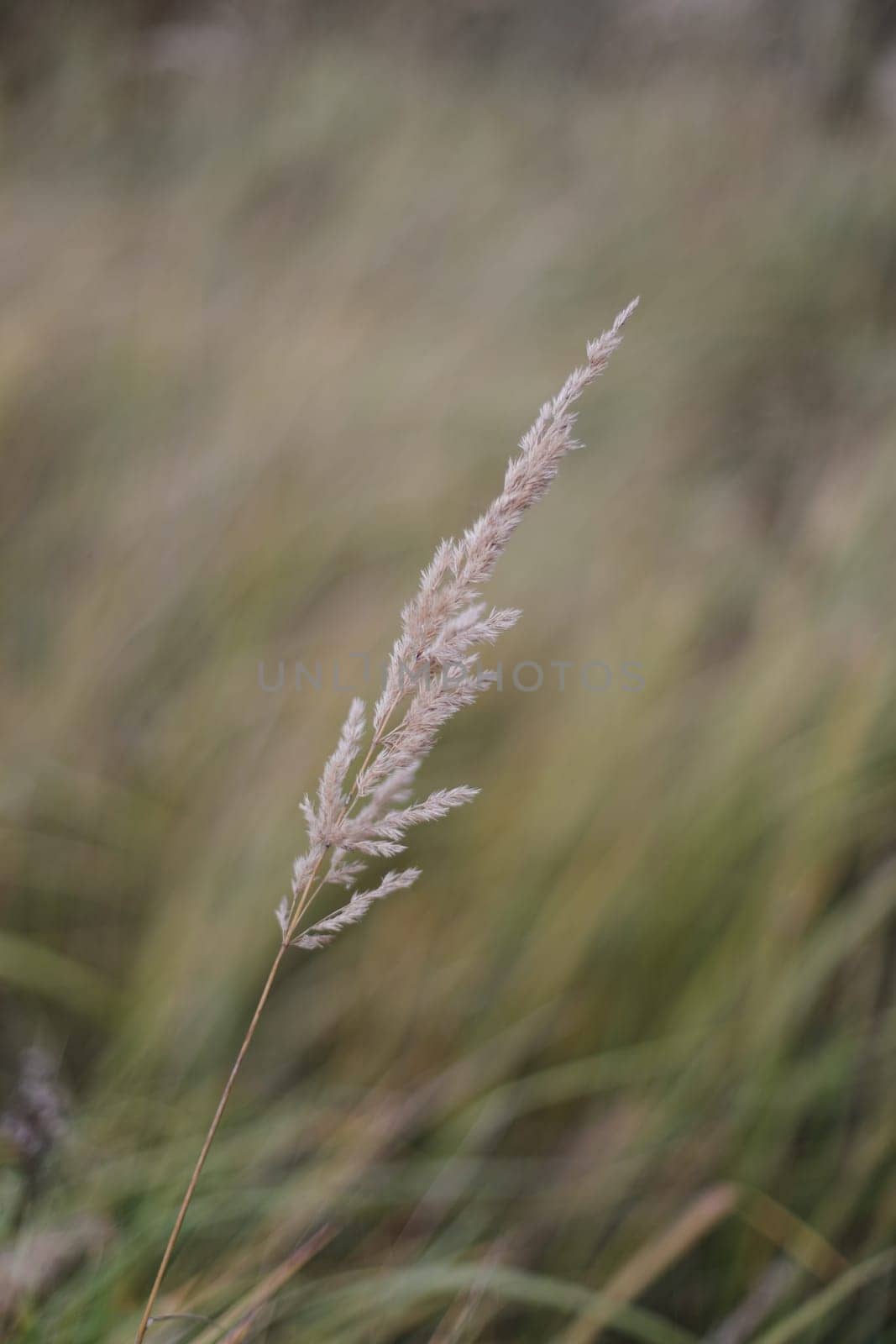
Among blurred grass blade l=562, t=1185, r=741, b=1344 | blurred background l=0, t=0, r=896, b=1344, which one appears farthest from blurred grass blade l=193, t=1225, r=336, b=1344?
blurred grass blade l=562, t=1185, r=741, b=1344

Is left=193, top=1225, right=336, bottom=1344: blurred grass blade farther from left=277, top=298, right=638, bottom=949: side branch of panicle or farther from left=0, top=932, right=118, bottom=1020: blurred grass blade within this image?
left=0, top=932, right=118, bottom=1020: blurred grass blade

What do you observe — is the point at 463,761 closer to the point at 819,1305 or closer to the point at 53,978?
the point at 53,978

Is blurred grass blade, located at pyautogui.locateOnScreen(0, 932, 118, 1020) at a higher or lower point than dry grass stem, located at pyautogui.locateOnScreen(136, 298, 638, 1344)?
lower

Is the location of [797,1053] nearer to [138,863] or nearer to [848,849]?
[848,849]

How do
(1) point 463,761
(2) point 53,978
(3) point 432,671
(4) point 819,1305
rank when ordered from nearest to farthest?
(3) point 432,671
(4) point 819,1305
(2) point 53,978
(1) point 463,761

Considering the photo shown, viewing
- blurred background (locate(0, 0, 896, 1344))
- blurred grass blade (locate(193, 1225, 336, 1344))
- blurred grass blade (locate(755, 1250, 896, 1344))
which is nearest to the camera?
blurred grass blade (locate(193, 1225, 336, 1344))
